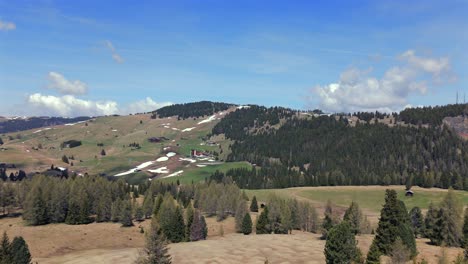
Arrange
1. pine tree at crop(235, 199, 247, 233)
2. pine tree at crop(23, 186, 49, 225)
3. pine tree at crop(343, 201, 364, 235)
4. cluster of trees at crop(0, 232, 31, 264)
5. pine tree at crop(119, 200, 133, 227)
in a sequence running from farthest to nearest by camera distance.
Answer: pine tree at crop(23, 186, 49, 225) → pine tree at crop(119, 200, 133, 227) → pine tree at crop(235, 199, 247, 233) → pine tree at crop(343, 201, 364, 235) → cluster of trees at crop(0, 232, 31, 264)

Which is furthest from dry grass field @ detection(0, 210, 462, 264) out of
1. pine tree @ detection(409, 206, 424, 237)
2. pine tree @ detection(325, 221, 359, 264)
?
pine tree @ detection(409, 206, 424, 237)

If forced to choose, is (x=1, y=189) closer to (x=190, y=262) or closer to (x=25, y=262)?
(x=25, y=262)

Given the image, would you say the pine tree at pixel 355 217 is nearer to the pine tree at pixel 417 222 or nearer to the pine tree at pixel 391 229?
the pine tree at pixel 417 222

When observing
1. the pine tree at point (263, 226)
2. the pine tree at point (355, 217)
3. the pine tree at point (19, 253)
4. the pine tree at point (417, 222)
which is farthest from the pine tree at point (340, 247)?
the pine tree at point (417, 222)

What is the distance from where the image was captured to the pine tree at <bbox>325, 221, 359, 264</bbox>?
7250cm

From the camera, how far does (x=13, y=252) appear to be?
258 feet

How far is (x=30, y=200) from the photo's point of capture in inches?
5989

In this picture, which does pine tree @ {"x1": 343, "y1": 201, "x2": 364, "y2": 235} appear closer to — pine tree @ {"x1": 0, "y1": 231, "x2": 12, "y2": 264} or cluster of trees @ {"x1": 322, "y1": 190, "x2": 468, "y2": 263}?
cluster of trees @ {"x1": 322, "y1": 190, "x2": 468, "y2": 263}

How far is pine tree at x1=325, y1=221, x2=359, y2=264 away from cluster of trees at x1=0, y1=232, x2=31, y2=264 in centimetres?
5853

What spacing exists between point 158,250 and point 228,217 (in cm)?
11888

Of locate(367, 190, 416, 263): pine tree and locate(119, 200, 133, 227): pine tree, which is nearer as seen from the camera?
locate(367, 190, 416, 263): pine tree

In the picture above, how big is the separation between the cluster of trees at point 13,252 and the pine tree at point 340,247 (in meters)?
58.5

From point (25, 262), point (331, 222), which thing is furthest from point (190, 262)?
point (331, 222)

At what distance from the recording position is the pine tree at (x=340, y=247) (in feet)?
238
